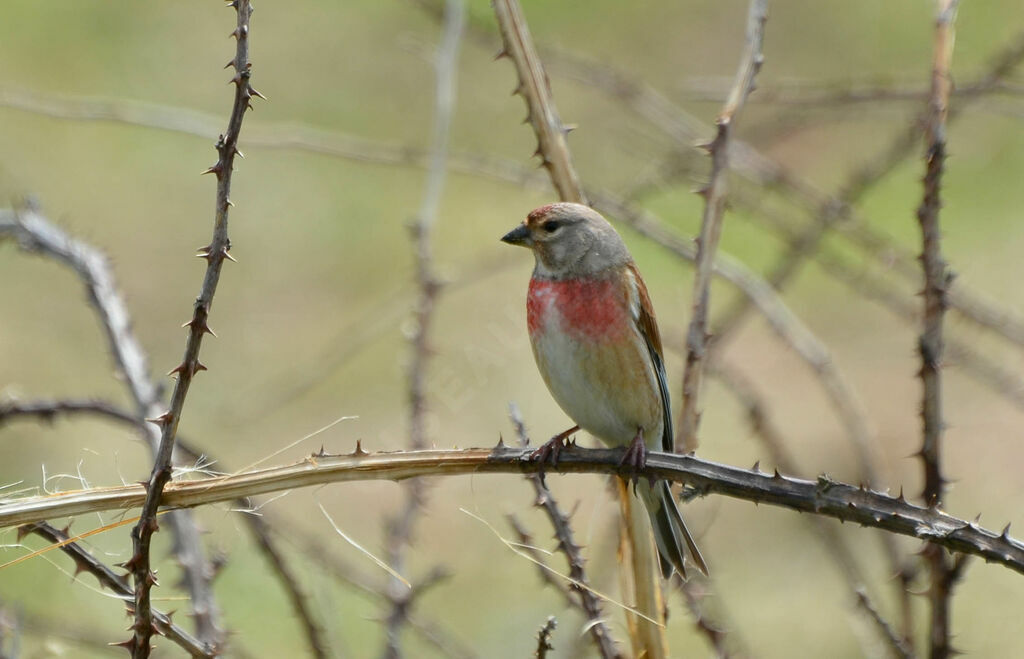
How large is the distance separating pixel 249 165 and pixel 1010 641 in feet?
25.2

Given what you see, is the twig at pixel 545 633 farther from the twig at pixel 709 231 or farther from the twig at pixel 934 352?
the twig at pixel 709 231

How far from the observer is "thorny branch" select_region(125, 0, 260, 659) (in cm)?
201

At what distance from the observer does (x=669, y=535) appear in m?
3.40

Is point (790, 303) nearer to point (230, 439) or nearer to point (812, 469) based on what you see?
point (812, 469)

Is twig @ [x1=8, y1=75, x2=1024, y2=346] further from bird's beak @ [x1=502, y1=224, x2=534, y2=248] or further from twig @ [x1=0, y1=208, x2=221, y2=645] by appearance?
twig @ [x1=0, y1=208, x2=221, y2=645]

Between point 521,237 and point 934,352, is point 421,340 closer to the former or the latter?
point 521,237

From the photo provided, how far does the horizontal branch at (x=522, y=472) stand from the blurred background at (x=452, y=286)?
7.75 ft

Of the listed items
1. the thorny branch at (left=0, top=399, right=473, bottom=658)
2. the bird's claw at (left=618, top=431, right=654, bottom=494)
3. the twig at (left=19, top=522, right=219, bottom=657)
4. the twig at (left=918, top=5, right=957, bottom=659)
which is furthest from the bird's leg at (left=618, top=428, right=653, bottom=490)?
Answer: the twig at (left=19, top=522, right=219, bottom=657)

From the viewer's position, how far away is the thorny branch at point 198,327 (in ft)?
6.60

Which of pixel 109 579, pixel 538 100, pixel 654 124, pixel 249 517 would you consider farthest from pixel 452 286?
pixel 109 579

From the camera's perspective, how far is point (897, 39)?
39.9 feet

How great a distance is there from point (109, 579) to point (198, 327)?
2.02ft

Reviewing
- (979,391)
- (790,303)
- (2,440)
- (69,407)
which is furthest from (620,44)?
(69,407)

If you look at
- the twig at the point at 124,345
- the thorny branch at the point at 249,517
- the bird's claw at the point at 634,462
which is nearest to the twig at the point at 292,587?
the thorny branch at the point at 249,517
